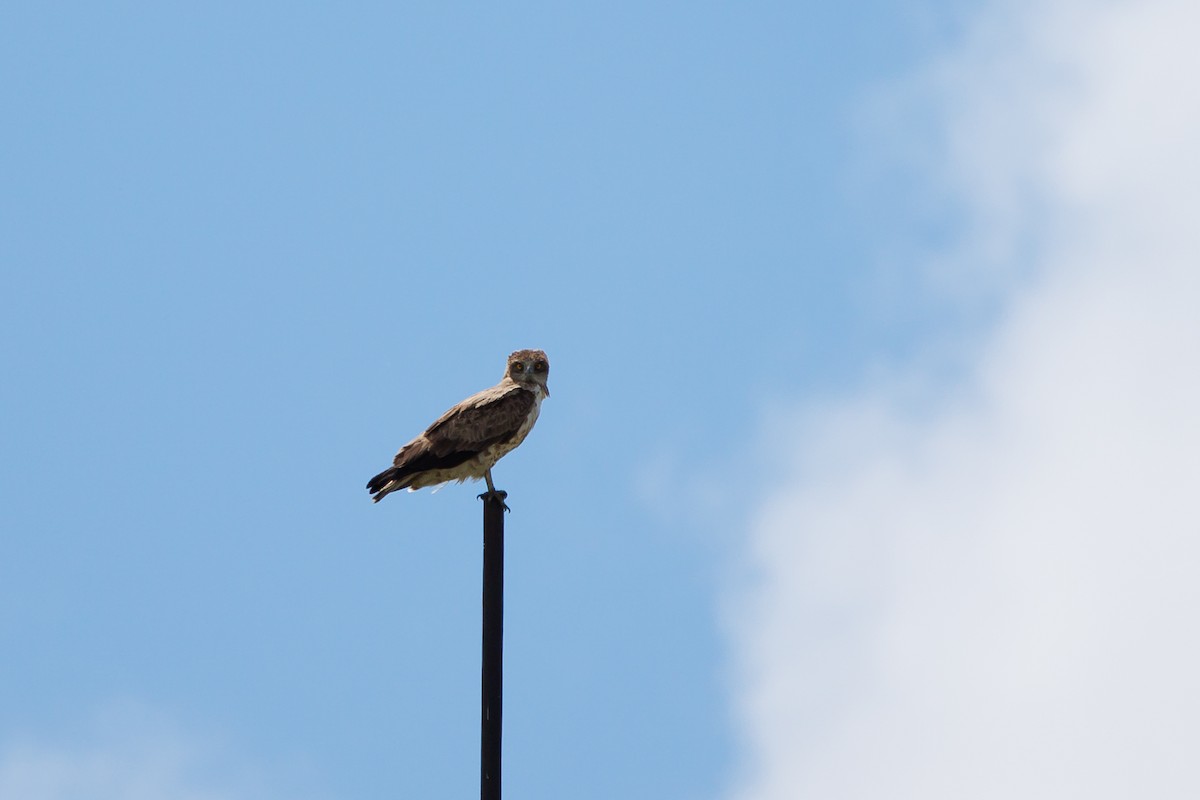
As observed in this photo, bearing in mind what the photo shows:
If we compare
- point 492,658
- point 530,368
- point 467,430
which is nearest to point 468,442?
point 467,430

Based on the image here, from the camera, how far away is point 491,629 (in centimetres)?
824

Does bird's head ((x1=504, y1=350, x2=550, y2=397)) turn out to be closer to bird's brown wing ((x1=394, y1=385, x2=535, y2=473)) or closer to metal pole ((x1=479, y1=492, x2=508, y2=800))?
bird's brown wing ((x1=394, y1=385, x2=535, y2=473))

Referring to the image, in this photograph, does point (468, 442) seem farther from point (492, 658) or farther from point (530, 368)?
point (492, 658)

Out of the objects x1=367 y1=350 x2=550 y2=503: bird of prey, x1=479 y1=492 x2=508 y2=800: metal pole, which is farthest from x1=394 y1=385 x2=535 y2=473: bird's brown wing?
x1=479 y1=492 x2=508 y2=800: metal pole

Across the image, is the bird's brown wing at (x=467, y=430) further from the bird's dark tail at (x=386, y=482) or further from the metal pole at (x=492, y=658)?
the metal pole at (x=492, y=658)

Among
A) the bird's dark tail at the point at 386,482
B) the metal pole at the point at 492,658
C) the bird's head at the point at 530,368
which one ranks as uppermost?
the bird's head at the point at 530,368

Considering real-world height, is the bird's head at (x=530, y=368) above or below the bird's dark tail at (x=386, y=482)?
above

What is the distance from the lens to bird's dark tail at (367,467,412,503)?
41.2 feet

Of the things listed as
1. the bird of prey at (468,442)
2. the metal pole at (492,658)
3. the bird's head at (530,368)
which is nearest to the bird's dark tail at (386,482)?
the bird of prey at (468,442)

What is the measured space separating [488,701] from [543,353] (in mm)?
6619

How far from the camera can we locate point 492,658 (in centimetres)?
819

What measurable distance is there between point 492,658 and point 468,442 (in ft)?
16.5

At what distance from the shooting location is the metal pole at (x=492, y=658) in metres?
7.94

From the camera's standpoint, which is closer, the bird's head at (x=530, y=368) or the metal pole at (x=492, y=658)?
the metal pole at (x=492, y=658)
